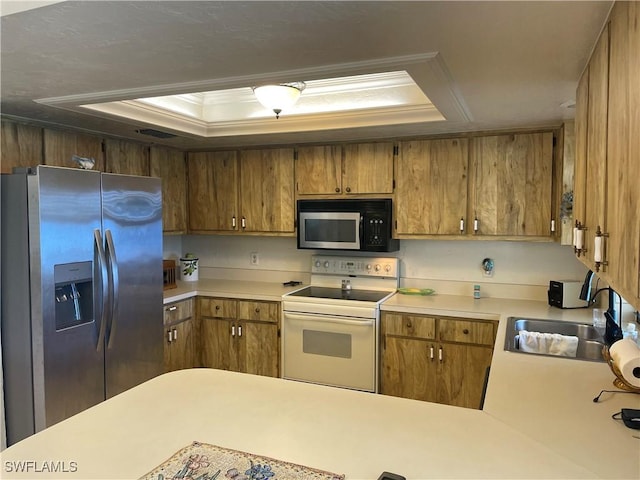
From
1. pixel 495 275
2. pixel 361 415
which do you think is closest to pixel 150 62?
pixel 361 415

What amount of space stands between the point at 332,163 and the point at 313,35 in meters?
2.17

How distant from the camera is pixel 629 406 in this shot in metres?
1.65

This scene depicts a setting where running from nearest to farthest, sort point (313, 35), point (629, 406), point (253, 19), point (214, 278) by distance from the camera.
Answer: point (253, 19)
point (313, 35)
point (629, 406)
point (214, 278)

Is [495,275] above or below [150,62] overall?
below

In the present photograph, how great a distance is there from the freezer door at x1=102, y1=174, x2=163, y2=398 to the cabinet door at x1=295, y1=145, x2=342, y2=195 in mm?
1158

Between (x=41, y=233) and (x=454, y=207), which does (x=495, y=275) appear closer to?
(x=454, y=207)

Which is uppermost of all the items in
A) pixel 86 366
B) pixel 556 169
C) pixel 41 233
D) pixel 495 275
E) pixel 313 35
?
pixel 313 35

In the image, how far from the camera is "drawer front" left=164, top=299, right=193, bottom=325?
355 cm

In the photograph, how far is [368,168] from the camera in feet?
11.8

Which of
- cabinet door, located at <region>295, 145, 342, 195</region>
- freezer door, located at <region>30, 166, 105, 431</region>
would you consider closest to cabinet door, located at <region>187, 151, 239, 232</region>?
cabinet door, located at <region>295, 145, 342, 195</region>

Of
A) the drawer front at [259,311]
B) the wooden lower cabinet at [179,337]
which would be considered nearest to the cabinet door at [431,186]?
A: the drawer front at [259,311]

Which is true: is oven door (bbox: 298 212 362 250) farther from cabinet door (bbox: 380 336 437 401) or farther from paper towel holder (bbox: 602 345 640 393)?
paper towel holder (bbox: 602 345 640 393)

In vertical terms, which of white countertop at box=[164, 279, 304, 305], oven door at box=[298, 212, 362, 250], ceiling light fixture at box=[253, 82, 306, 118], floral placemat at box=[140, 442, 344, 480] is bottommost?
floral placemat at box=[140, 442, 344, 480]

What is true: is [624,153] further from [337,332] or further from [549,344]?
[337,332]
